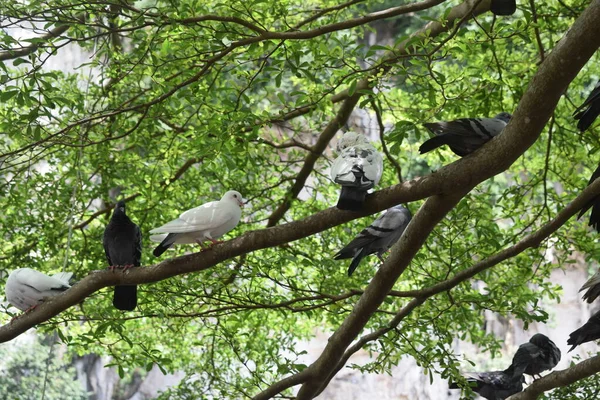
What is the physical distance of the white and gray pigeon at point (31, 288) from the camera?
8.96 ft

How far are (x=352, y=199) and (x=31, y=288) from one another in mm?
1299

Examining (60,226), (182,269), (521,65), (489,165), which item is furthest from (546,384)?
(60,226)

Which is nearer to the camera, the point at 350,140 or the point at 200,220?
the point at 200,220

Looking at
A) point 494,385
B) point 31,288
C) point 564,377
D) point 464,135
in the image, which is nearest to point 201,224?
point 31,288

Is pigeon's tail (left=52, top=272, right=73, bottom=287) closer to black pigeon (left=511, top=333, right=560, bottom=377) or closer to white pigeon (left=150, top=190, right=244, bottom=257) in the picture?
white pigeon (left=150, top=190, right=244, bottom=257)

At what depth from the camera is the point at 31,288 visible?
8.99 ft

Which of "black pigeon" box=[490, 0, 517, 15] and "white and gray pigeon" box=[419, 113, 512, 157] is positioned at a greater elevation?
"black pigeon" box=[490, 0, 517, 15]

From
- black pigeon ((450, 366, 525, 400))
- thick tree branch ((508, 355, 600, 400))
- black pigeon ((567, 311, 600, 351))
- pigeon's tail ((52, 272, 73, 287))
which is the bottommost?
thick tree branch ((508, 355, 600, 400))

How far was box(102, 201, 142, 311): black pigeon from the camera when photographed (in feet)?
9.25

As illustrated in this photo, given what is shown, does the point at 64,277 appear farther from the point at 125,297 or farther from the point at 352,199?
the point at 352,199

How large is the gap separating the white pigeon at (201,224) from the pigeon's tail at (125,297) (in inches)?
13.4

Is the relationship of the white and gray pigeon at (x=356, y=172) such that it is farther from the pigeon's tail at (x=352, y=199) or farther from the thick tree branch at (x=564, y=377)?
the thick tree branch at (x=564, y=377)

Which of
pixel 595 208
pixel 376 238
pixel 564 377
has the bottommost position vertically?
pixel 564 377

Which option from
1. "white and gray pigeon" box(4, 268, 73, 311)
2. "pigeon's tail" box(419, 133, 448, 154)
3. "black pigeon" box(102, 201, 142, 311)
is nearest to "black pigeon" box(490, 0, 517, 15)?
"pigeon's tail" box(419, 133, 448, 154)
